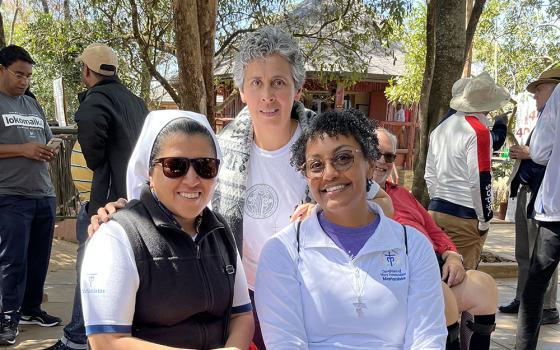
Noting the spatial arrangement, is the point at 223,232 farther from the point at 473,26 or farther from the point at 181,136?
the point at 473,26

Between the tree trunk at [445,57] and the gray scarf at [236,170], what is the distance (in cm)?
441

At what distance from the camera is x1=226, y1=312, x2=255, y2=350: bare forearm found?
81.5 inches

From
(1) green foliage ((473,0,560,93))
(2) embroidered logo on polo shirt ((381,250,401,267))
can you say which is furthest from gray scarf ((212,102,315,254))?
(1) green foliage ((473,0,560,93))

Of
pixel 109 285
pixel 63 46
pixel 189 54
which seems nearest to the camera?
pixel 109 285

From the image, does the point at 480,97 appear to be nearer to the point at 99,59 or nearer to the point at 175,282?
the point at 99,59

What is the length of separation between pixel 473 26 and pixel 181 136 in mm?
6898

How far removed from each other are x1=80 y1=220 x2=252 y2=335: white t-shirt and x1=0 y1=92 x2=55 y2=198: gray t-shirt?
2.98 m

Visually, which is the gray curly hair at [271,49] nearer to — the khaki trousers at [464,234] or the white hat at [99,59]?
the white hat at [99,59]

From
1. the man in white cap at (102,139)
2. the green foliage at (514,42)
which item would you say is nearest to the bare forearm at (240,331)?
the man in white cap at (102,139)

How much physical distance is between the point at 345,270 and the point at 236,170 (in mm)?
717

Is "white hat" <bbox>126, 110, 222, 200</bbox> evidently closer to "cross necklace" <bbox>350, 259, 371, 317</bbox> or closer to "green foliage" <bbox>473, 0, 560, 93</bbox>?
"cross necklace" <bbox>350, 259, 371, 317</bbox>

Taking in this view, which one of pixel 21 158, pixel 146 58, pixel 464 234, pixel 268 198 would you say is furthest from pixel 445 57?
pixel 268 198

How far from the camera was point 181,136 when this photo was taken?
6.61ft

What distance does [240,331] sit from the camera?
6.92 ft
